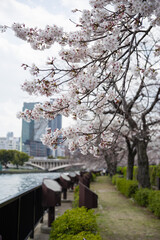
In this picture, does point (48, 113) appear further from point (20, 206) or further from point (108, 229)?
point (108, 229)

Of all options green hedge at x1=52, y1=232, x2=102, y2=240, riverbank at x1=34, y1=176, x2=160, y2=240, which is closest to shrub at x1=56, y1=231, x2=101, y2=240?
green hedge at x1=52, y1=232, x2=102, y2=240

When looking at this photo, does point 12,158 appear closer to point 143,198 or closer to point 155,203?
point 143,198

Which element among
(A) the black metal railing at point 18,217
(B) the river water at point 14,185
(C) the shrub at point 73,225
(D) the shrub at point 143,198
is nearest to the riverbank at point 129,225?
(C) the shrub at point 73,225

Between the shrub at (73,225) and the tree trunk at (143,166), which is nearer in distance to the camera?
the shrub at (73,225)

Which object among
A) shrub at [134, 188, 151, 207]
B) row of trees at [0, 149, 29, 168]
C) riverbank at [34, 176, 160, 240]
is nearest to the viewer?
riverbank at [34, 176, 160, 240]

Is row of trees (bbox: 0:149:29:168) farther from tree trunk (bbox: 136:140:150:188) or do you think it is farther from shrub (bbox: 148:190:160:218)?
shrub (bbox: 148:190:160:218)

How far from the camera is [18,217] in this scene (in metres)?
3.64

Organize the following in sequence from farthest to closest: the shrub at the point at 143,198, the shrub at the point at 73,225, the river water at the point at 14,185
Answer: the shrub at the point at 143,198 → the river water at the point at 14,185 → the shrub at the point at 73,225

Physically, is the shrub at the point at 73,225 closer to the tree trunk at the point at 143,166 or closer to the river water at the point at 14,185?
the river water at the point at 14,185

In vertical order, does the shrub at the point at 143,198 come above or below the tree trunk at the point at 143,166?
below

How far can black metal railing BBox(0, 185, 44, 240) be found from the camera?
9.99ft

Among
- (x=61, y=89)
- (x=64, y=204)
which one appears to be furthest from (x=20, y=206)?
(x=64, y=204)

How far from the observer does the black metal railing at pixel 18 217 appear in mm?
3045

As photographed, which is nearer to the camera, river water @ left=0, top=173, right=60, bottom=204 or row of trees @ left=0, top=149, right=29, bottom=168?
river water @ left=0, top=173, right=60, bottom=204
